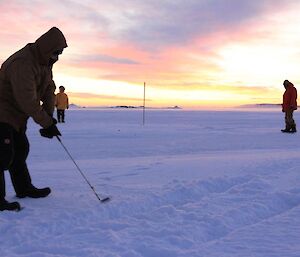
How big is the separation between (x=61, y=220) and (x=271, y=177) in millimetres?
3033

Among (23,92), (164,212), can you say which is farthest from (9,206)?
(164,212)

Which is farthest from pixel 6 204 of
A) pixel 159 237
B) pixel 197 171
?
pixel 197 171

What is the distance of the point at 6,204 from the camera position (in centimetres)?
426

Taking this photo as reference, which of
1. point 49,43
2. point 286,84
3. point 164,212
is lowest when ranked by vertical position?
point 164,212

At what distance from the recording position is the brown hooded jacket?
4141mm

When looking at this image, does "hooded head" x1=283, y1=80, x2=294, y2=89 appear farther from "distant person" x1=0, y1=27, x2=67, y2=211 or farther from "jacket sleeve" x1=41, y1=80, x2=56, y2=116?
"distant person" x1=0, y1=27, x2=67, y2=211

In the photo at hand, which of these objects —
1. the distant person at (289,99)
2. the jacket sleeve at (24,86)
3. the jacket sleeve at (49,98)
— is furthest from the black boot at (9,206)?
the distant person at (289,99)

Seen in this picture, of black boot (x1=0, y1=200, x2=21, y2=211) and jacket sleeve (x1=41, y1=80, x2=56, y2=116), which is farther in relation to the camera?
jacket sleeve (x1=41, y1=80, x2=56, y2=116)

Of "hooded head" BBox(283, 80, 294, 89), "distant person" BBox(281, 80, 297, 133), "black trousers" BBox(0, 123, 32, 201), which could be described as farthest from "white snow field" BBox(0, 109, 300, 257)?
"hooded head" BBox(283, 80, 294, 89)

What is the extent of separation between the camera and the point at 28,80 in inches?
163

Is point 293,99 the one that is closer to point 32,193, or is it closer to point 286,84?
point 286,84

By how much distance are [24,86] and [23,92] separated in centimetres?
6

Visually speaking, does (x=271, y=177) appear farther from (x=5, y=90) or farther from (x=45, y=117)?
(x=5, y=90)

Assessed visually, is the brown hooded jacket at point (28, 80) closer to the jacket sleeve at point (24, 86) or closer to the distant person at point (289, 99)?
the jacket sleeve at point (24, 86)
